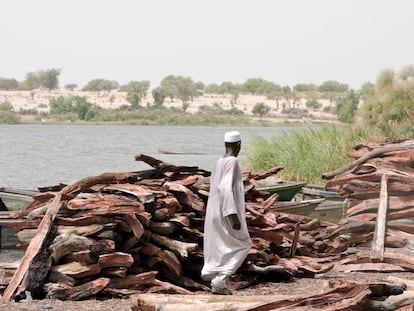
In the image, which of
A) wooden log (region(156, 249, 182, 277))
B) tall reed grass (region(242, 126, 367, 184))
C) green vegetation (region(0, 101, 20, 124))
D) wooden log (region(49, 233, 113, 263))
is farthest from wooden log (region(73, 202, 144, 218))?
green vegetation (region(0, 101, 20, 124))

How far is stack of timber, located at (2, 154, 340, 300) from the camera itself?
10297 millimetres

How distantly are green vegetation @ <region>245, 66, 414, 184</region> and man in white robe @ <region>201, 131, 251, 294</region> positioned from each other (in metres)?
16.0

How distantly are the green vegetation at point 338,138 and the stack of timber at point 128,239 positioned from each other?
46.7 feet

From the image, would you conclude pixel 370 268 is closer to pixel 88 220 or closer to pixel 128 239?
pixel 128 239

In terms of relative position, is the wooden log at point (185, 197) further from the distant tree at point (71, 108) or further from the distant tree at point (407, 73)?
the distant tree at point (71, 108)

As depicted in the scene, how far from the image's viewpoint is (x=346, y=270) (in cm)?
1295

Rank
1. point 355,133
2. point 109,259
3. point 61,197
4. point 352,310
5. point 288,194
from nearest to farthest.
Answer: point 352,310 → point 109,259 → point 61,197 → point 288,194 → point 355,133

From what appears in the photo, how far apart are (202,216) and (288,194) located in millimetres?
7288

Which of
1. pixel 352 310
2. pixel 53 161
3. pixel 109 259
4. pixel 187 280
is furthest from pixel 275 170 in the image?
pixel 53 161

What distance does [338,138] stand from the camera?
29047 mm

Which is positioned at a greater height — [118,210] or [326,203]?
[118,210]

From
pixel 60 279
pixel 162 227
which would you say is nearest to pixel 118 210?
pixel 162 227

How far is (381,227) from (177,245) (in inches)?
177

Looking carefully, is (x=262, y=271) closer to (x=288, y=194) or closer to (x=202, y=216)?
(x=202, y=216)
